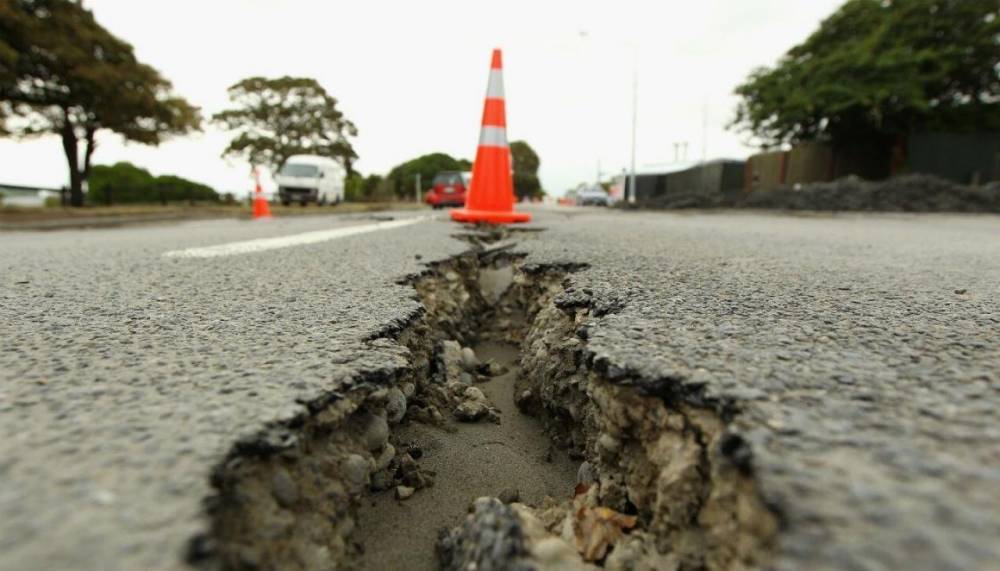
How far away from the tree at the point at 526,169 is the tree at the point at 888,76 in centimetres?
4728

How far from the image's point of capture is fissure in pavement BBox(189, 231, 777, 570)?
2.67 feet

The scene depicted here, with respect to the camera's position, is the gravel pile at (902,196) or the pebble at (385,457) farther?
the gravel pile at (902,196)

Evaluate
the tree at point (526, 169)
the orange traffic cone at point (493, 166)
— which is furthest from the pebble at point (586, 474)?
the tree at point (526, 169)

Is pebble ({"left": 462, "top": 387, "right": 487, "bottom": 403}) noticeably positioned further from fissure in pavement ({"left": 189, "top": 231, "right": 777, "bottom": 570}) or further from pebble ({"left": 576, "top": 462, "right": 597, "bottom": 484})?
pebble ({"left": 576, "top": 462, "right": 597, "bottom": 484})

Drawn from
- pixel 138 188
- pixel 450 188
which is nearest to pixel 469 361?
pixel 450 188

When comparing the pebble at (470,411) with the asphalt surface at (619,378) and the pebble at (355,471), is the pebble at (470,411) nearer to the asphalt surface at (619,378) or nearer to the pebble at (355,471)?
the asphalt surface at (619,378)

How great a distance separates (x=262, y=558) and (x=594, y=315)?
4.01 feet

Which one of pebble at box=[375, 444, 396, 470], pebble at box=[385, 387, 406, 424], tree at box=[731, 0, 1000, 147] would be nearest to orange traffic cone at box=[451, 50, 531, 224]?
pebble at box=[385, 387, 406, 424]

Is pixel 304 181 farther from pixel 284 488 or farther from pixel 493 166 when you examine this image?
pixel 284 488

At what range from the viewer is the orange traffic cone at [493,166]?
6.45 metres

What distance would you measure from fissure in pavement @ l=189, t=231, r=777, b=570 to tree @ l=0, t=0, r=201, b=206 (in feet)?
56.0

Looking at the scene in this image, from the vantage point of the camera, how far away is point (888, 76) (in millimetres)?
14953

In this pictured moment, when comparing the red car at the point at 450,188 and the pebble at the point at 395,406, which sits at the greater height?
the red car at the point at 450,188

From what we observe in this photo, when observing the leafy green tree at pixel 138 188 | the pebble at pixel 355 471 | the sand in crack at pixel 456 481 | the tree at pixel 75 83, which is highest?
the tree at pixel 75 83
